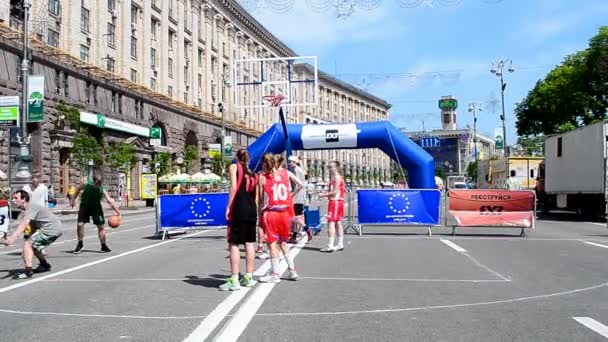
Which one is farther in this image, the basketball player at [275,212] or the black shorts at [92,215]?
the black shorts at [92,215]

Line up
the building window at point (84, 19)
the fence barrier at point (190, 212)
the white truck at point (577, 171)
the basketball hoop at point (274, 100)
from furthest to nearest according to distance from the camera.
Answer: the building window at point (84, 19)
the white truck at point (577, 171)
the basketball hoop at point (274, 100)
the fence barrier at point (190, 212)

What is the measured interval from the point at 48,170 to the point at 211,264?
28574 millimetres

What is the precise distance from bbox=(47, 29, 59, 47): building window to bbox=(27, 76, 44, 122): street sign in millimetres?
8794

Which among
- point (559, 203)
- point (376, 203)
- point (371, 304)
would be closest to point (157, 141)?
point (559, 203)

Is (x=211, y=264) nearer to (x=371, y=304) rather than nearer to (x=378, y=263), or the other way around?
(x=378, y=263)

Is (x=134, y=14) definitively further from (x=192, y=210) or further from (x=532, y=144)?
(x=532, y=144)

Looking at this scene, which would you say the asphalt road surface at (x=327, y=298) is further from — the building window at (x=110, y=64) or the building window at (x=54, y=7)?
the building window at (x=110, y=64)

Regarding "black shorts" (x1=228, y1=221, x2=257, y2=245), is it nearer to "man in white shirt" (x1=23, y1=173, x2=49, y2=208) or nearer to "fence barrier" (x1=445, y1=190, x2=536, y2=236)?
"man in white shirt" (x1=23, y1=173, x2=49, y2=208)

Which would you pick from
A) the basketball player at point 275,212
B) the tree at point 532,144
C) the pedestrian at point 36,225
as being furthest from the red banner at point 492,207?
the tree at point 532,144

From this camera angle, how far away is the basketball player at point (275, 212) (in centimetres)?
951

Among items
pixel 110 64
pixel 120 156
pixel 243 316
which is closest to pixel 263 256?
pixel 243 316

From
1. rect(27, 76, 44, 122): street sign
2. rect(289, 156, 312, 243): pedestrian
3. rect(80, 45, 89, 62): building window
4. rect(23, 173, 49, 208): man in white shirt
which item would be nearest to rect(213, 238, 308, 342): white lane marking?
rect(23, 173, 49, 208): man in white shirt

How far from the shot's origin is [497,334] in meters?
6.57

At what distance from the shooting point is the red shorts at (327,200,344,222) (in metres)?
13.9
